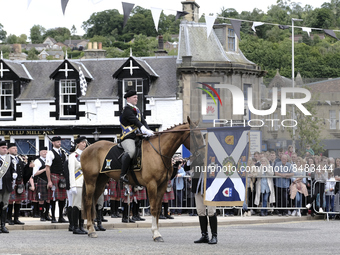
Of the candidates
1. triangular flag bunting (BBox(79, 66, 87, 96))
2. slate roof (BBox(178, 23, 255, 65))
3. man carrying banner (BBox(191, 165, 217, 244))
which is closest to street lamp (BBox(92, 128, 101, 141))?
triangular flag bunting (BBox(79, 66, 87, 96))

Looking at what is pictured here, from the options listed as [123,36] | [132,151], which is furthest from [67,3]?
[123,36]

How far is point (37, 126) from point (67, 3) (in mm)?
23902

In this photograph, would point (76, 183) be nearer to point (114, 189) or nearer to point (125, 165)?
point (125, 165)

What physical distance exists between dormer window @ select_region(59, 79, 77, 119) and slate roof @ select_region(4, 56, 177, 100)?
0.63 metres

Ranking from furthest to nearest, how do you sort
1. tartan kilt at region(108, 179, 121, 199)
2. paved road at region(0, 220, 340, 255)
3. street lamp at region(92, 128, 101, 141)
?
street lamp at region(92, 128, 101, 141), tartan kilt at region(108, 179, 121, 199), paved road at region(0, 220, 340, 255)

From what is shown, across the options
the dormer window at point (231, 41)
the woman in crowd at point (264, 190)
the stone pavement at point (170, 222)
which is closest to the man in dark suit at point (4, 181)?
the stone pavement at point (170, 222)

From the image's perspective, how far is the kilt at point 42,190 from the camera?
18.1m

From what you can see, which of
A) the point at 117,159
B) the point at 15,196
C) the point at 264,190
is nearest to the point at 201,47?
the point at 264,190

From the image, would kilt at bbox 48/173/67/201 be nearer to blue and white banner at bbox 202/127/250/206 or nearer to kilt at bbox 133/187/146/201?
kilt at bbox 133/187/146/201

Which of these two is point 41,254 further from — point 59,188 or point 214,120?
point 59,188

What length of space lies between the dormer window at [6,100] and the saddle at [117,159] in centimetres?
2590

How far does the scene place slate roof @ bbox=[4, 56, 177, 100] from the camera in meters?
37.5

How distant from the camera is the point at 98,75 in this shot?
39.3 metres

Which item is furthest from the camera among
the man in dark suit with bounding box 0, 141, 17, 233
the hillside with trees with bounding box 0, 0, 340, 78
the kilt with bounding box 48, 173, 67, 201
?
the hillside with trees with bounding box 0, 0, 340, 78
